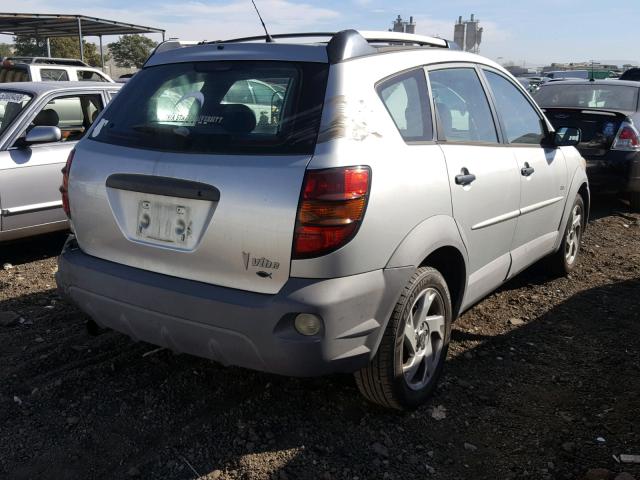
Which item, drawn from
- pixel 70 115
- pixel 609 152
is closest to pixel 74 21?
pixel 70 115

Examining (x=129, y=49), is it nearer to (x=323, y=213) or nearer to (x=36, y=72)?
(x=36, y=72)

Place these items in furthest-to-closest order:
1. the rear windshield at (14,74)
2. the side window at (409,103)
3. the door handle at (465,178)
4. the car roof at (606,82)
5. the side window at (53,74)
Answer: the side window at (53,74) < the rear windshield at (14,74) < the car roof at (606,82) < the door handle at (465,178) < the side window at (409,103)

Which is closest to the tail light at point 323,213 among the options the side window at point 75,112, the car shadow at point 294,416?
the car shadow at point 294,416

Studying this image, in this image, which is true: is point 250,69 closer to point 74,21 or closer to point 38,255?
point 38,255

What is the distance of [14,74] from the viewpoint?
12422mm

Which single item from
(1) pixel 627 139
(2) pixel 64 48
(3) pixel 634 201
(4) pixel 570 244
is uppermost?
(2) pixel 64 48

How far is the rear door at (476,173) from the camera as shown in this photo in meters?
3.26

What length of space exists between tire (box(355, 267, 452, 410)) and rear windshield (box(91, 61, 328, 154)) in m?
0.89

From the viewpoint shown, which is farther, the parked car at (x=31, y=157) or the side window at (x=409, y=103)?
the parked car at (x=31, y=157)

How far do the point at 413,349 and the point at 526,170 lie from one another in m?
1.57

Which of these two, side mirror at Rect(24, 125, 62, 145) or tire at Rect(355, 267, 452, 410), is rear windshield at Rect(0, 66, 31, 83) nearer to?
side mirror at Rect(24, 125, 62, 145)

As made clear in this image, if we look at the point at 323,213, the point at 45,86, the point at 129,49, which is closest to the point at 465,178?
the point at 323,213

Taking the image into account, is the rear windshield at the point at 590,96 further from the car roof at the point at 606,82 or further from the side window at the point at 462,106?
the side window at the point at 462,106

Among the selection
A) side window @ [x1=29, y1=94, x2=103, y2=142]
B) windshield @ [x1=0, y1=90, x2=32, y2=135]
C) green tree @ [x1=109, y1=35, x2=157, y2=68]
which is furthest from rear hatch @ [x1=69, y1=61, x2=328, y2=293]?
green tree @ [x1=109, y1=35, x2=157, y2=68]
